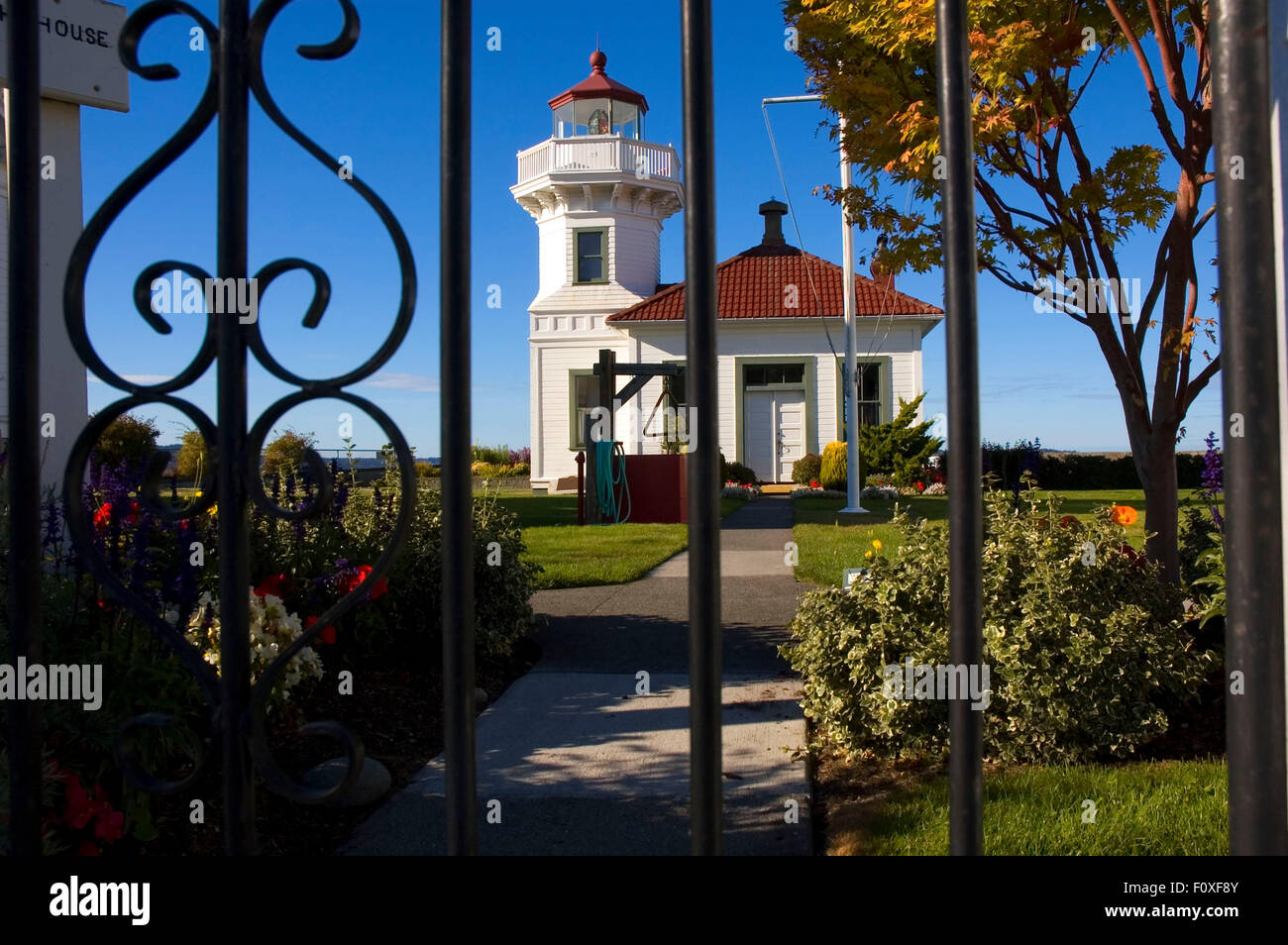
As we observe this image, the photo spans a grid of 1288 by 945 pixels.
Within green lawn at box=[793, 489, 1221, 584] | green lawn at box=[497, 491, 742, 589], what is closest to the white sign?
green lawn at box=[497, 491, 742, 589]

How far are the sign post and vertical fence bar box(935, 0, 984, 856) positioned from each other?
15.9 feet

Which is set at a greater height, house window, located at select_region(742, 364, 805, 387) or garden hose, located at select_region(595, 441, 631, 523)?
house window, located at select_region(742, 364, 805, 387)

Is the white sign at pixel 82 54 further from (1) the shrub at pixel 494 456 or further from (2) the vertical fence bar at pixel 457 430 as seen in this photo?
(1) the shrub at pixel 494 456

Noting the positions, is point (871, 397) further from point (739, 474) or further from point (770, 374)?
point (739, 474)

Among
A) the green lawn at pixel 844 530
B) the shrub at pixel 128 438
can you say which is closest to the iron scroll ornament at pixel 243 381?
the green lawn at pixel 844 530

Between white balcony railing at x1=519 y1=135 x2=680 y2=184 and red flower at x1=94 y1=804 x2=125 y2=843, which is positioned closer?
red flower at x1=94 y1=804 x2=125 y2=843

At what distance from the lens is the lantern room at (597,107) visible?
2614 cm

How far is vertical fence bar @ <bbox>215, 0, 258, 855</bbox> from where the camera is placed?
1399mm

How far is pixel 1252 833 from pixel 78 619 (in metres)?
3.49

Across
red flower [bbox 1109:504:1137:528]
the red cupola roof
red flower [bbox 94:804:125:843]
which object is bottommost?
red flower [bbox 94:804:125:843]

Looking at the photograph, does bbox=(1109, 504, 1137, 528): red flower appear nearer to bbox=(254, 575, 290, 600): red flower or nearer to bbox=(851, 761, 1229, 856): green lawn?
bbox=(851, 761, 1229, 856): green lawn

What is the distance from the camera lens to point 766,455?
24.9 meters
